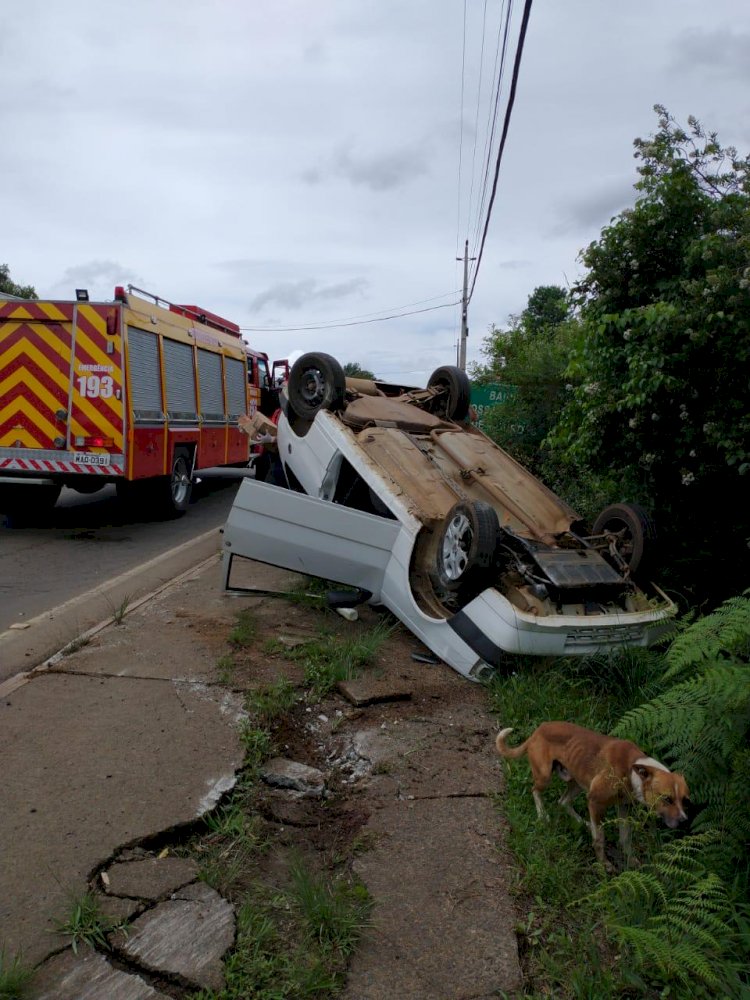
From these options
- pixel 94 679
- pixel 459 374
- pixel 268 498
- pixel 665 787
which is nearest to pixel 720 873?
pixel 665 787

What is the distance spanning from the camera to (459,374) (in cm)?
762

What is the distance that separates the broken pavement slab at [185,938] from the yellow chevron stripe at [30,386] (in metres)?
7.27

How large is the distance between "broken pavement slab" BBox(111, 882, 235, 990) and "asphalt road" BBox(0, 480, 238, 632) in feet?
12.1

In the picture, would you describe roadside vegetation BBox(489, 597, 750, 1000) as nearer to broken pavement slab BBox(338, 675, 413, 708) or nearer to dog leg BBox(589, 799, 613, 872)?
dog leg BBox(589, 799, 613, 872)

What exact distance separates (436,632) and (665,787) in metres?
Result: 2.37

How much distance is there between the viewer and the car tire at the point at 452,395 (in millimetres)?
7566

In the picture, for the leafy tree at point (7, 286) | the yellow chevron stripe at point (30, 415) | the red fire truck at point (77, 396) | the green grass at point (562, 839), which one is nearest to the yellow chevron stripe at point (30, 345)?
the red fire truck at point (77, 396)

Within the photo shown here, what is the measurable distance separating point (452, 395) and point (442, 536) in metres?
2.95

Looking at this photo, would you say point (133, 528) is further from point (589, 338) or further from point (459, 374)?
point (589, 338)

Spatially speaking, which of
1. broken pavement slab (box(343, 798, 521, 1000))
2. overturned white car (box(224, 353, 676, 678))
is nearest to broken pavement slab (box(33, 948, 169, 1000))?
broken pavement slab (box(343, 798, 521, 1000))

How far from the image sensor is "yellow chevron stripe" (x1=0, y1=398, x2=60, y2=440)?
8742 mm

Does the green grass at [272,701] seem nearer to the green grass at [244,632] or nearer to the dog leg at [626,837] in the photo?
the green grass at [244,632]

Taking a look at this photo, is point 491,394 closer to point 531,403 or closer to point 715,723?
point 531,403

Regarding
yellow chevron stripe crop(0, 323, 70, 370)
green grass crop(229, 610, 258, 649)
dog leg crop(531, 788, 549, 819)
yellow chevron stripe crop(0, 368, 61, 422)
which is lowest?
dog leg crop(531, 788, 549, 819)
